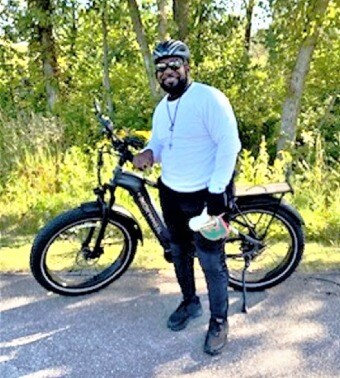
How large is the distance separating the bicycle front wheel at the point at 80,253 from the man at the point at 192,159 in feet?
1.89

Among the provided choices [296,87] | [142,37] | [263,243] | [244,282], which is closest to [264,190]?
[263,243]

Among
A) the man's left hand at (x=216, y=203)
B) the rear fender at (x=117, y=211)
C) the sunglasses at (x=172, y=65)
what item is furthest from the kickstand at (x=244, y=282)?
the sunglasses at (x=172, y=65)

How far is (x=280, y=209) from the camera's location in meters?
3.62

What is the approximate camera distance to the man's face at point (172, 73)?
2799 millimetres

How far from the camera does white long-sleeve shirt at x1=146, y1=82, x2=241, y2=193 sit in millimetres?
2736

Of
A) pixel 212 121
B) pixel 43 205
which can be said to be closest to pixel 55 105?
pixel 43 205

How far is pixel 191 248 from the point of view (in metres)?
3.33

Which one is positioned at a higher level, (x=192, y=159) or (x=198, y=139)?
(x=198, y=139)

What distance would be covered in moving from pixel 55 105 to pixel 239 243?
10.2m

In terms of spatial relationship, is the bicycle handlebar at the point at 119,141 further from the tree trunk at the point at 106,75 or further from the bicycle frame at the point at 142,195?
the tree trunk at the point at 106,75

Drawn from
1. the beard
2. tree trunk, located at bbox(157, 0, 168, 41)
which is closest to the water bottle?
the beard

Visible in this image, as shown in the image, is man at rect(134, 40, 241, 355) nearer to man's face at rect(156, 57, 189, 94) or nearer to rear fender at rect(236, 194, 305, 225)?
man's face at rect(156, 57, 189, 94)

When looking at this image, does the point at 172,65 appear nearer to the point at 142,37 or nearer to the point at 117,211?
the point at 117,211

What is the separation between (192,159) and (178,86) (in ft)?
1.24
